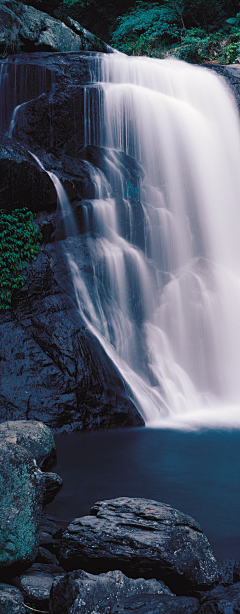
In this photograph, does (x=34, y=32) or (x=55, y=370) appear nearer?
(x=55, y=370)

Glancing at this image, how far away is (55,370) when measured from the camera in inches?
345

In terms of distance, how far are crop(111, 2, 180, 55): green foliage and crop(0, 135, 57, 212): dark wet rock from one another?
15060mm

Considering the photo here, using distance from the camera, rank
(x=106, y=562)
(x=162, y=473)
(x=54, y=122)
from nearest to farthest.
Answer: (x=106, y=562) → (x=162, y=473) → (x=54, y=122)

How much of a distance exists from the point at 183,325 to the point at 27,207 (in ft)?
16.2

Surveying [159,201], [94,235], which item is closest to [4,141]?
[94,235]

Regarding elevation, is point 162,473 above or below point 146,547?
below

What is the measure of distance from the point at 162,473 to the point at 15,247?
19.5 ft

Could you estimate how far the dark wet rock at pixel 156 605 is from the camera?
10.0 feet

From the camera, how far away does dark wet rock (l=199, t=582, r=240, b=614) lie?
3029mm

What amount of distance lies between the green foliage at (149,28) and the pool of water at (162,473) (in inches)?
816

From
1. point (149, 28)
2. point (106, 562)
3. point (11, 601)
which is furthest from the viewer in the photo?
point (149, 28)

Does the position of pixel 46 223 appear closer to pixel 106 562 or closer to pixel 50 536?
pixel 50 536

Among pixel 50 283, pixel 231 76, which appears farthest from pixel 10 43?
pixel 50 283

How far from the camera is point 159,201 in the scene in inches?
527
